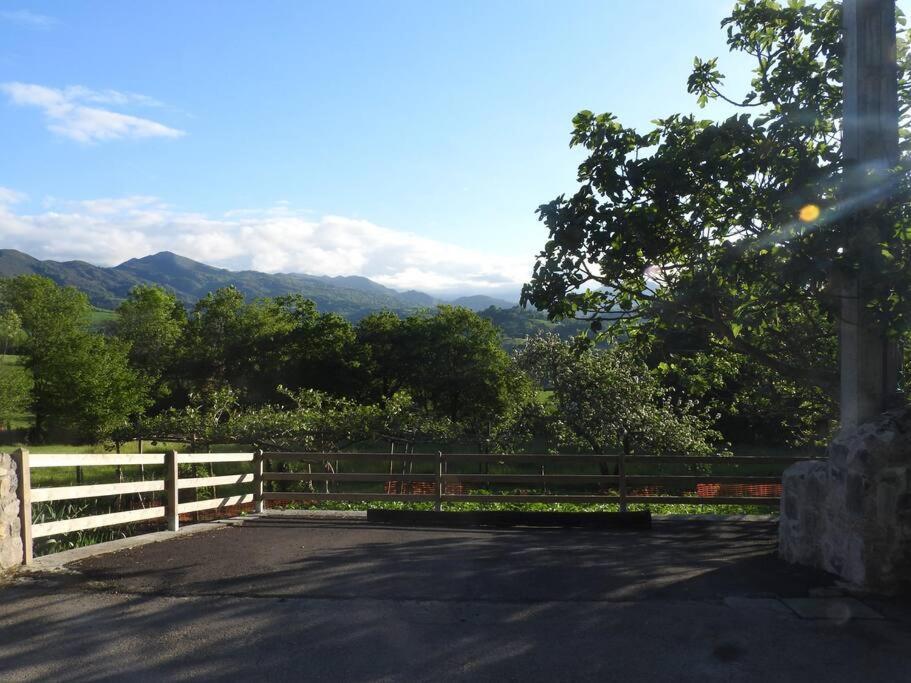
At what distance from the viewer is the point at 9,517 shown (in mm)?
7102

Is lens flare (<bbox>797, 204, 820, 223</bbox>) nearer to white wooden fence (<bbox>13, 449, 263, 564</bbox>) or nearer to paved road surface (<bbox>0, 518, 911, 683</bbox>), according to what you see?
paved road surface (<bbox>0, 518, 911, 683</bbox>)

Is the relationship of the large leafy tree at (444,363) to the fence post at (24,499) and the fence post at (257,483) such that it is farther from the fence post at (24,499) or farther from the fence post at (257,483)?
the fence post at (24,499)

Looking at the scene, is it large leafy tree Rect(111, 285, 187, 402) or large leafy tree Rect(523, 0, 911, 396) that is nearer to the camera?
large leafy tree Rect(523, 0, 911, 396)

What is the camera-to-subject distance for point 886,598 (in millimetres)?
6539

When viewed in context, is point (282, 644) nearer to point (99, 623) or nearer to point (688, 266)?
point (99, 623)

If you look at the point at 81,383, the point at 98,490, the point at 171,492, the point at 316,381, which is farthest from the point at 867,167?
the point at 81,383

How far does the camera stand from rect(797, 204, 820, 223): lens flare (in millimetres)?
8523

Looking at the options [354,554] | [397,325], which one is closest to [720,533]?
[354,554]

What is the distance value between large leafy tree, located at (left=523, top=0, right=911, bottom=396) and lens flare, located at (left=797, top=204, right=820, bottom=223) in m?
0.02

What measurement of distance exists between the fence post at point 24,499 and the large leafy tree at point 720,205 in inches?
250

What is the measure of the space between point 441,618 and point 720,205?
689 centimetres

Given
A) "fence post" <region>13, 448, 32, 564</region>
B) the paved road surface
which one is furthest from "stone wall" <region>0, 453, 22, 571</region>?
the paved road surface

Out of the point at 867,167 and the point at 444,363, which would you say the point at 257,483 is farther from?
the point at 444,363

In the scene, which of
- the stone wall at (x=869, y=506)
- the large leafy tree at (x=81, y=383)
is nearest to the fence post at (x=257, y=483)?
the stone wall at (x=869, y=506)
